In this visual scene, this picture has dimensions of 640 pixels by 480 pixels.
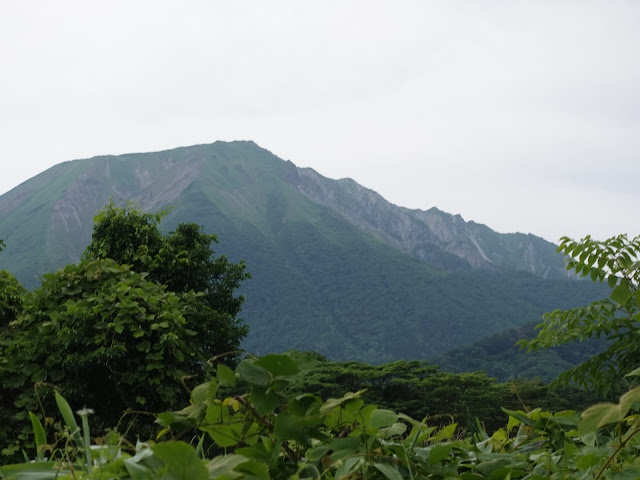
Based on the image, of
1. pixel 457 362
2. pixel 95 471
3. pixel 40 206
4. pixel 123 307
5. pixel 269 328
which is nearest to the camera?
pixel 95 471

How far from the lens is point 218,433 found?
3.29 ft

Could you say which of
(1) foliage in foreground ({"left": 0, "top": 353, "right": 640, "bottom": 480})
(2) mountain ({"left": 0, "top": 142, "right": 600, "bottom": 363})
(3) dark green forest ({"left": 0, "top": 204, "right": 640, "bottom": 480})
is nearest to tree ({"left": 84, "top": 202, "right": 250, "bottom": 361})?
(3) dark green forest ({"left": 0, "top": 204, "right": 640, "bottom": 480})

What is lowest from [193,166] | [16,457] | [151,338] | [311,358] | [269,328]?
[269,328]

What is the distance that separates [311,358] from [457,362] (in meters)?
84.3

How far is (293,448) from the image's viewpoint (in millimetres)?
1091

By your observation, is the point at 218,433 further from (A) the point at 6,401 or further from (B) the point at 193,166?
(B) the point at 193,166

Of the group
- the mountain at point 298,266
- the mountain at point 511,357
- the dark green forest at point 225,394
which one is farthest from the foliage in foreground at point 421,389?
the mountain at point 298,266

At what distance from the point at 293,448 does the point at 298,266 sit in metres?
146

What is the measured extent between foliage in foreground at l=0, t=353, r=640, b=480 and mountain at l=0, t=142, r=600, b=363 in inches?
4669

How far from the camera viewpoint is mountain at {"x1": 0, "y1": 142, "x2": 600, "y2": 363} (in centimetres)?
13038

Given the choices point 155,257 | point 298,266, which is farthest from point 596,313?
point 298,266

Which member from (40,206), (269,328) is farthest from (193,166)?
(269,328)

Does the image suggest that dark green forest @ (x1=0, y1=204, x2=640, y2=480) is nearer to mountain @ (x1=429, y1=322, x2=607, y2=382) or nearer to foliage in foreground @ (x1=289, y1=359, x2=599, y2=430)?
foliage in foreground @ (x1=289, y1=359, x2=599, y2=430)

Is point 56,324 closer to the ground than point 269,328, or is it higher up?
higher up
